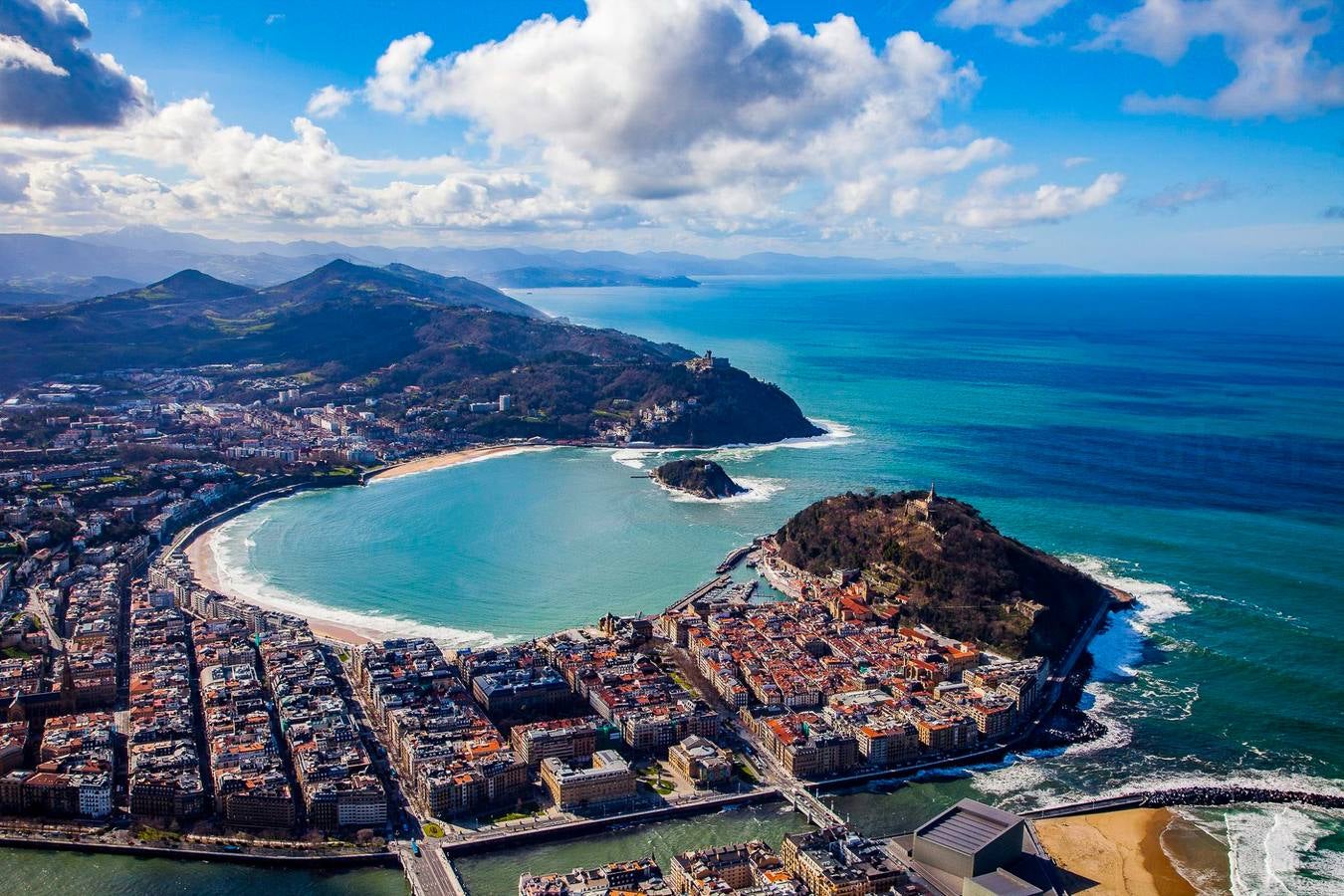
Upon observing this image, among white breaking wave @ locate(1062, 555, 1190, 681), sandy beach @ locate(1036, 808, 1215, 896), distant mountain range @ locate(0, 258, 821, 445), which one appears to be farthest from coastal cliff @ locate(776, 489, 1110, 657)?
distant mountain range @ locate(0, 258, 821, 445)

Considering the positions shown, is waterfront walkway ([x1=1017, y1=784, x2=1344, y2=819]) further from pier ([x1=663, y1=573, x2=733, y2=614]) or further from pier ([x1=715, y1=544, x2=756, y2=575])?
pier ([x1=715, y1=544, x2=756, y2=575])

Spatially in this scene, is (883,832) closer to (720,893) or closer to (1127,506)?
(720,893)

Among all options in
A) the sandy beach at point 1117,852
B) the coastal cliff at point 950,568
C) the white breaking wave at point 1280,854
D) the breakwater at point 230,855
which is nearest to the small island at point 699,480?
the coastal cliff at point 950,568

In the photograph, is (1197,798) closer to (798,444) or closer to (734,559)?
(734,559)

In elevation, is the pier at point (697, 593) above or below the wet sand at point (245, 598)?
above

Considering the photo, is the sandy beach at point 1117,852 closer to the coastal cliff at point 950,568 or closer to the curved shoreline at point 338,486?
the coastal cliff at point 950,568
